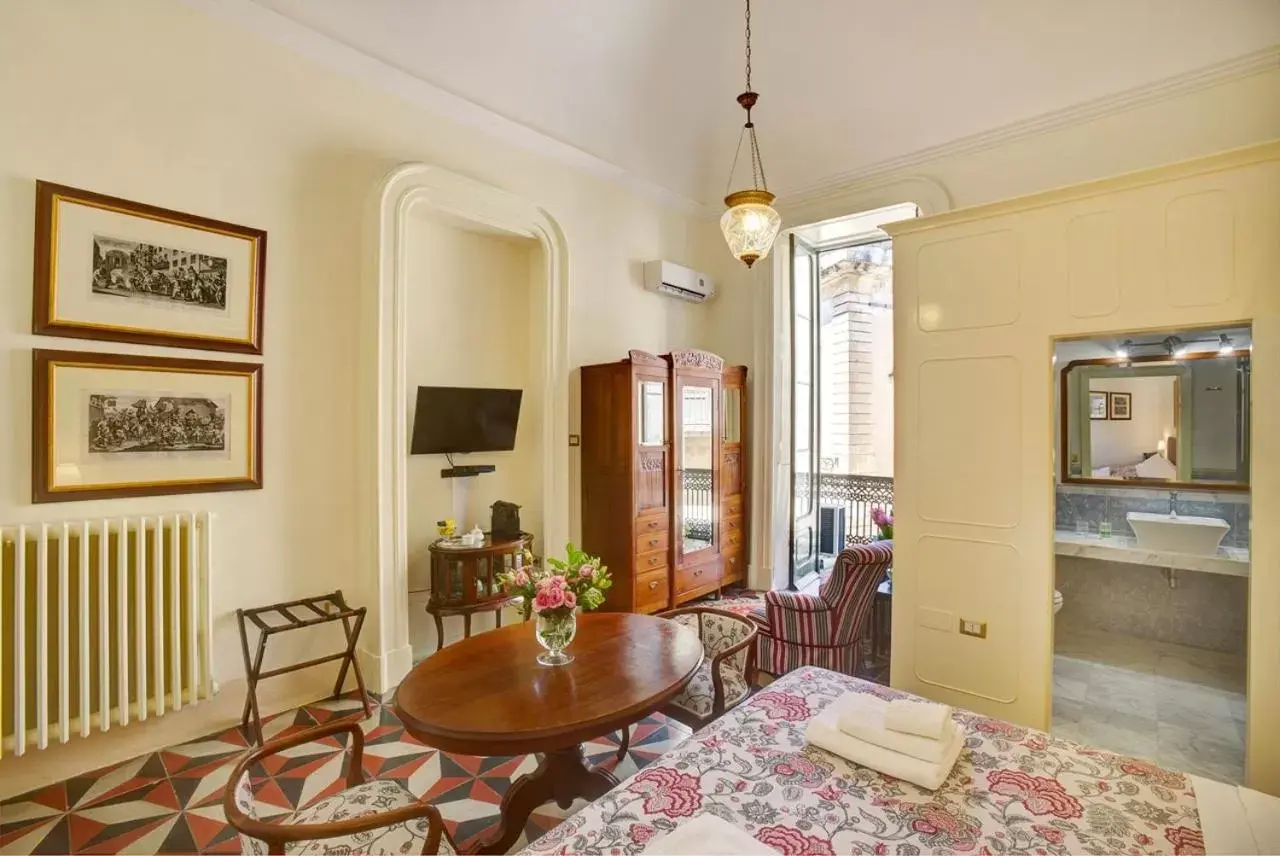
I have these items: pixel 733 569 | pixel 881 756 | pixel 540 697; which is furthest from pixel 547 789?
pixel 733 569

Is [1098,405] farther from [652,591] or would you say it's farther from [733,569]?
[733,569]

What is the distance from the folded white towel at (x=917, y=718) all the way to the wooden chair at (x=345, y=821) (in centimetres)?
124

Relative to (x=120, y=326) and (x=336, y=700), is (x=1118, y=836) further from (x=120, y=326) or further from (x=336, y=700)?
(x=120, y=326)

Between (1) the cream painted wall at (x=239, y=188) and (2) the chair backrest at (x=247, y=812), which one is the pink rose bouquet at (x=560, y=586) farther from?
(1) the cream painted wall at (x=239, y=188)

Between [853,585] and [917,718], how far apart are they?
4.89 ft

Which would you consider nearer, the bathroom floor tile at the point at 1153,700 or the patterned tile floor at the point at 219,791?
the patterned tile floor at the point at 219,791

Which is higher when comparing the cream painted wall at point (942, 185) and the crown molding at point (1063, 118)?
the crown molding at point (1063, 118)

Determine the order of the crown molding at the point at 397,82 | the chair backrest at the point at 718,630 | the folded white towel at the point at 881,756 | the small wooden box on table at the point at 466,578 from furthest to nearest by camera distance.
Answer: the small wooden box on table at the point at 466,578 → the crown molding at the point at 397,82 → the chair backrest at the point at 718,630 → the folded white towel at the point at 881,756

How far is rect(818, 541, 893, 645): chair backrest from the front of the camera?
3.08 metres

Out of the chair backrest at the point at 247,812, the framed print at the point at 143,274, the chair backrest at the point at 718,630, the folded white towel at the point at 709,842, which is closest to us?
the folded white towel at the point at 709,842

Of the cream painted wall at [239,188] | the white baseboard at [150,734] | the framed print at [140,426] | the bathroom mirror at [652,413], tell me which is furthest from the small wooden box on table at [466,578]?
the bathroom mirror at [652,413]

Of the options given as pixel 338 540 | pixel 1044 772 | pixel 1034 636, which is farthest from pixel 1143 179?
pixel 338 540

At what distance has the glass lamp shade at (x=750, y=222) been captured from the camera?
3.04 meters

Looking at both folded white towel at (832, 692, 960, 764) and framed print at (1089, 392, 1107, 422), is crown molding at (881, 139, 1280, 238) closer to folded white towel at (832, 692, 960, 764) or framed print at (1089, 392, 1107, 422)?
framed print at (1089, 392, 1107, 422)
